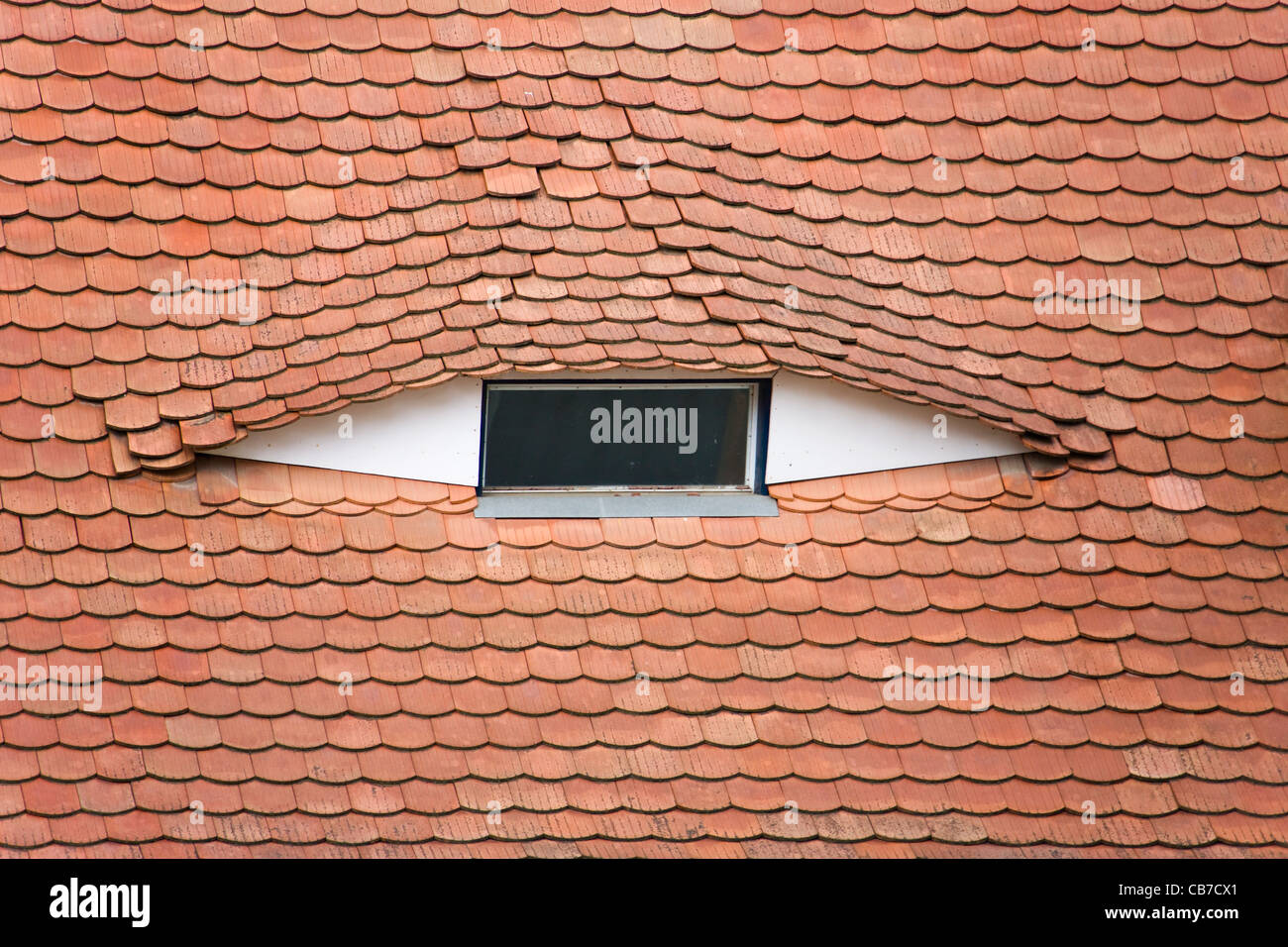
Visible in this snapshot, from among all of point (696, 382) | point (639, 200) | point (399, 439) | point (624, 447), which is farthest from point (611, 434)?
point (639, 200)

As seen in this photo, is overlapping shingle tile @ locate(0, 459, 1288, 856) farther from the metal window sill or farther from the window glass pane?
the window glass pane

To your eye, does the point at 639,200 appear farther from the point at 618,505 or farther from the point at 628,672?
the point at 628,672

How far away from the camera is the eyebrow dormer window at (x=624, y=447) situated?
223 inches

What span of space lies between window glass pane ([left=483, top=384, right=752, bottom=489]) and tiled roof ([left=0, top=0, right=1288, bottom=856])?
220mm

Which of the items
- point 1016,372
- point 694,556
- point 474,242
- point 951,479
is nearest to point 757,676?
point 694,556

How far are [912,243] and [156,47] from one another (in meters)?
3.26

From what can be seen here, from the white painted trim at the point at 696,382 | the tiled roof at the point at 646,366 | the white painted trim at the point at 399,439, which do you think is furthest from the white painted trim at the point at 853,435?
the white painted trim at the point at 399,439

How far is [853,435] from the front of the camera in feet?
18.9

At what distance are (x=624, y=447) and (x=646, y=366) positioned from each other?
393 millimetres

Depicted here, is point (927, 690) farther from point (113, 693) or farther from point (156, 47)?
point (156, 47)

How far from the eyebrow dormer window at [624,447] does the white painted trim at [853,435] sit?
0.30 ft

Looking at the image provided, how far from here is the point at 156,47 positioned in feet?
19.1

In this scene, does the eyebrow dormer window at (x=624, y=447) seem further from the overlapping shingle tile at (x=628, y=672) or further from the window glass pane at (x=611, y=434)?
the overlapping shingle tile at (x=628, y=672)

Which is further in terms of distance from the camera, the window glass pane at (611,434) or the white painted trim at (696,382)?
the window glass pane at (611,434)
